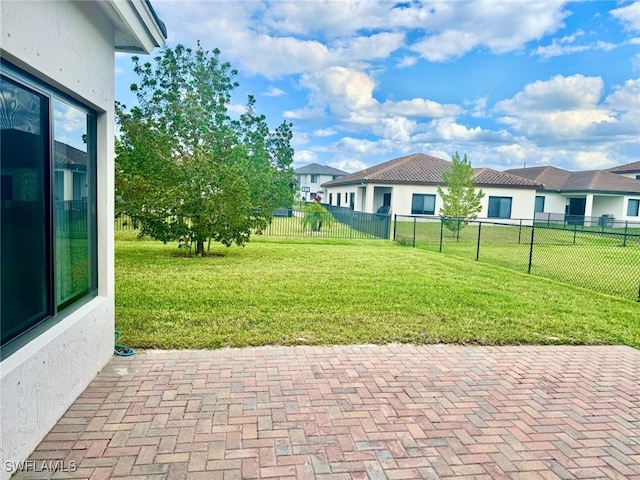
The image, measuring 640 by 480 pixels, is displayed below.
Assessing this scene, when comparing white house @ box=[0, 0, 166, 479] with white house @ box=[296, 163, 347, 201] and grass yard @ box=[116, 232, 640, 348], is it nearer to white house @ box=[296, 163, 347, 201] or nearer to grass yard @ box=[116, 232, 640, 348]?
grass yard @ box=[116, 232, 640, 348]

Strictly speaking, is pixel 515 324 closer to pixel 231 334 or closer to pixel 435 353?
pixel 435 353

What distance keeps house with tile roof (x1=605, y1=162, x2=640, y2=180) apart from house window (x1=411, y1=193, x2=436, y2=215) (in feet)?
93.9

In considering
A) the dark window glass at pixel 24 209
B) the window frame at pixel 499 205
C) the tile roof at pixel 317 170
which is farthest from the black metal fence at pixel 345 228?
the tile roof at pixel 317 170

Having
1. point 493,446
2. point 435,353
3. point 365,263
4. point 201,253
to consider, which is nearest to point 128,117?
point 201,253

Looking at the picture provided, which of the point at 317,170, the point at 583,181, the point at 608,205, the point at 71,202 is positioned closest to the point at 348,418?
the point at 71,202

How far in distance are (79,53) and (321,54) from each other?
1611cm

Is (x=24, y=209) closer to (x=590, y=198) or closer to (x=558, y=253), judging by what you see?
(x=558, y=253)

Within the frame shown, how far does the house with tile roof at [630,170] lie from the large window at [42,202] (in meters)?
52.5

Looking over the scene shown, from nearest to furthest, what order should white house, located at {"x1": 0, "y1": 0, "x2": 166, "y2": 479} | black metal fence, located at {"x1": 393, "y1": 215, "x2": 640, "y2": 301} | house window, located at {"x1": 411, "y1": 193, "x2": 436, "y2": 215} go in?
white house, located at {"x1": 0, "y1": 0, "x2": 166, "y2": 479}, black metal fence, located at {"x1": 393, "y1": 215, "x2": 640, "y2": 301}, house window, located at {"x1": 411, "y1": 193, "x2": 436, "y2": 215}

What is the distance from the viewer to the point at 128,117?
13141mm

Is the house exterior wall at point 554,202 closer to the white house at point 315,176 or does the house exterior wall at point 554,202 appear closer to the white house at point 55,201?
the white house at point 55,201

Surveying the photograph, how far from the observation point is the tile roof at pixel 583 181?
32.3 meters

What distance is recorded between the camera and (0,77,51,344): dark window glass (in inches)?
99.8

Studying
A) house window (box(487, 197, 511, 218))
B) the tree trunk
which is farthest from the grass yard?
house window (box(487, 197, 511, 218))
